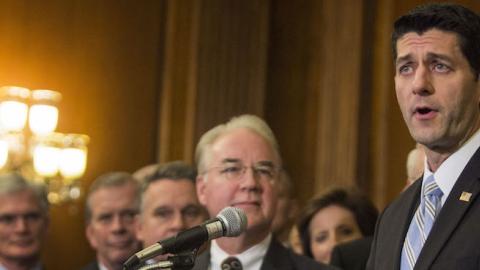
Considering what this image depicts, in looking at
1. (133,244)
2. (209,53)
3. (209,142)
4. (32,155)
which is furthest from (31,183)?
(209,53)

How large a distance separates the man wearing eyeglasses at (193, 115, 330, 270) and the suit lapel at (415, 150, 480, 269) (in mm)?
1074

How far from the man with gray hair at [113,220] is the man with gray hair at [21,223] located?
0.26m

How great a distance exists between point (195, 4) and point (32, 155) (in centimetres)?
190

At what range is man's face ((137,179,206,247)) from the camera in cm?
444

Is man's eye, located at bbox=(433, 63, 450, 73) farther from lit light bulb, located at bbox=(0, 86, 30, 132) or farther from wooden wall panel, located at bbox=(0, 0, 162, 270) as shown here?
wooden wall panel, located at bbox=(0, 0, 162, 270)

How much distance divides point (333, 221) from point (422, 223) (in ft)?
7.05

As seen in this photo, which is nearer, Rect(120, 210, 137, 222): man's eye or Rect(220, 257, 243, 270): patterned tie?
Rect(220, 257, 243, 270): patterned tie

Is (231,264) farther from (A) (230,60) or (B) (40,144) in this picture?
(A) (230,60)

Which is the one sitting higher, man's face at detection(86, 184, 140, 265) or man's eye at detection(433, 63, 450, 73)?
man's eye at detection(433, 63, 450, 73)

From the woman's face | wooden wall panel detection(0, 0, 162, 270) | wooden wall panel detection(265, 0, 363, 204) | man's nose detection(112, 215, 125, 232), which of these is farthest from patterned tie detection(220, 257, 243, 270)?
wooden wall panel detection(0, 0, 162, 270)

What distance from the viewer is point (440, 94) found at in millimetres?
2766

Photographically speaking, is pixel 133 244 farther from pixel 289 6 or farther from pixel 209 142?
pixel 289 6

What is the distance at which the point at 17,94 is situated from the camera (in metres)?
8.19

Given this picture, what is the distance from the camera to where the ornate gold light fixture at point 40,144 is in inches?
317
